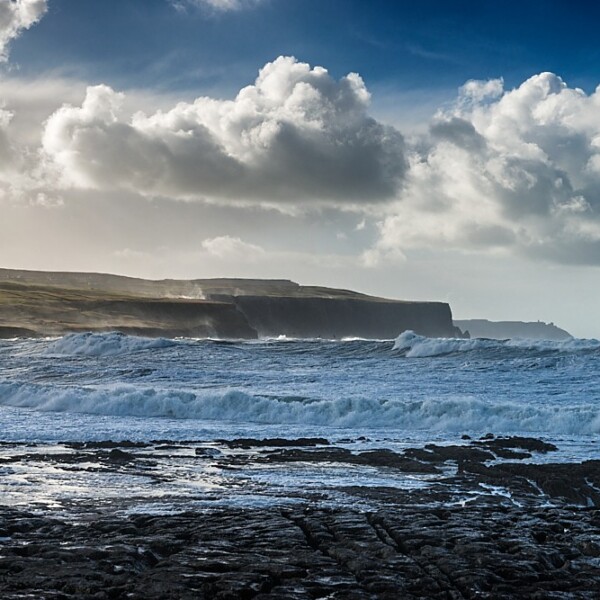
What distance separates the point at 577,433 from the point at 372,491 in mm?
11953

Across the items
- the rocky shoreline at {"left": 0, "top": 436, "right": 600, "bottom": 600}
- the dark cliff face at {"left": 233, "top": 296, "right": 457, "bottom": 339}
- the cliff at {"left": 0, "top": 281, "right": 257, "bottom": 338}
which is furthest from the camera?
the dark cliff face at {"left": 233, "top": 296, "right": 457, "bottom": 339}

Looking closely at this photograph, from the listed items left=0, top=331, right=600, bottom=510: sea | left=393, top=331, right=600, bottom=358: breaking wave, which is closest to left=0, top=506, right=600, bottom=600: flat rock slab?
left=0, top=331, right=600, bottom=510: sea

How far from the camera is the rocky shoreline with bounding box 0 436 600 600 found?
23.3 ft

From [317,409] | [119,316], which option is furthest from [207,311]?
[317,409]

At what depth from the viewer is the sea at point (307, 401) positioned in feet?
48.1

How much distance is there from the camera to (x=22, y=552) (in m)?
7.98

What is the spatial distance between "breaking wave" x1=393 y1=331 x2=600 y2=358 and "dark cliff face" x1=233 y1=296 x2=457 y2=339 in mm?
96588

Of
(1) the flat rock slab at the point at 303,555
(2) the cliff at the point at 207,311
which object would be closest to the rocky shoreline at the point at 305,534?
(1) the flat rock slab at the point at 303,555

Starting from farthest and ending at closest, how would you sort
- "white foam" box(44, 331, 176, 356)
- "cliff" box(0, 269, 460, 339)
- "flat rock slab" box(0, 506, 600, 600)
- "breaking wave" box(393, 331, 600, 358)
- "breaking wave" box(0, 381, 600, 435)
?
"cliff" box(0, 269, 460, 339)
"white foam" box(44, 331, 176, 356)
"breaking wave" box(393, 331, 600, 358)
"breaking wave" box(0, 381, 600, 435)
"flat rock slab" box(0, 506, 600, 600)

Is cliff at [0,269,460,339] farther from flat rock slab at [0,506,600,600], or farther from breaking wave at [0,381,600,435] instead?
flat rock slab at [0,506,600,600]

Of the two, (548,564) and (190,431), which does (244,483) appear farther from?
(190,431)

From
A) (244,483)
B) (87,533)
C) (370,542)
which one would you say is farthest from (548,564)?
(244,483)

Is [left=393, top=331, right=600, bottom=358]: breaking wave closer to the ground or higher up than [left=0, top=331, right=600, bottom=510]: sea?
higher up

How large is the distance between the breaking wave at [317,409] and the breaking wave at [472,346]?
16.9m
